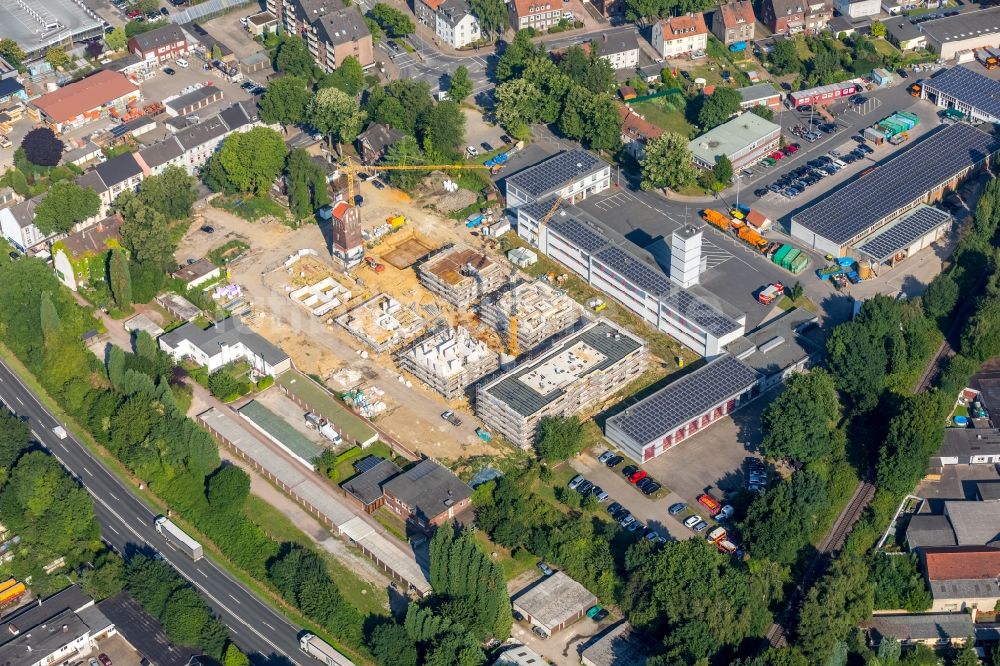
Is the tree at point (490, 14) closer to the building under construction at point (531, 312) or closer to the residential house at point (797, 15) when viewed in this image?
the residential house at point (797, 15)

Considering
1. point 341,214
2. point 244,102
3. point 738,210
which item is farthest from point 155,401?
point 738,210

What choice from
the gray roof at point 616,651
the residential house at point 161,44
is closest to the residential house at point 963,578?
the gray roof at point 616,651

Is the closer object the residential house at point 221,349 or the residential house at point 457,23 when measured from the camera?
the residential house at point 221,349

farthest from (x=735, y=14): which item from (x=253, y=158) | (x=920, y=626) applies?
(x=920, y=626)

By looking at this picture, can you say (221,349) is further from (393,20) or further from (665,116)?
(393,20)

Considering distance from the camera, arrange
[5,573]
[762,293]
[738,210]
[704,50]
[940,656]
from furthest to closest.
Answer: [704,50]
[738,210]
[762,293]
[5,573]
[940,656]

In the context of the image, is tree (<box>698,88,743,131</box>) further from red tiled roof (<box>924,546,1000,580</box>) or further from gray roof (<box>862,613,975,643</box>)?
gray roof (<box>862,613,975,643</box>)

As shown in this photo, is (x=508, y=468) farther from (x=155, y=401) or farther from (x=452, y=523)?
(x=155, y=401)

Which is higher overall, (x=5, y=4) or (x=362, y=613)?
(x=5, y=4)
